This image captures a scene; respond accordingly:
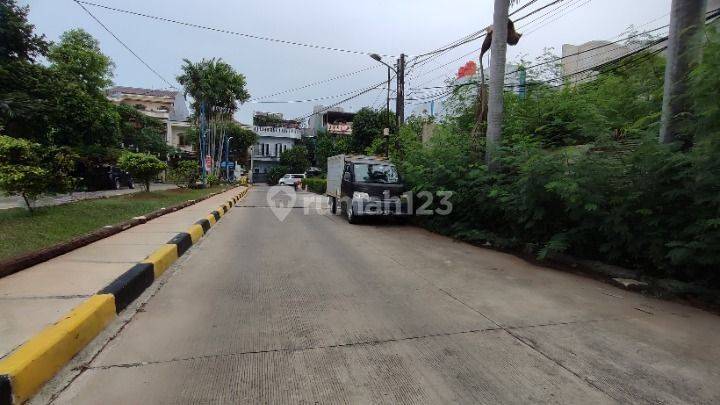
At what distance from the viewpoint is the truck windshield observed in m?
12.2

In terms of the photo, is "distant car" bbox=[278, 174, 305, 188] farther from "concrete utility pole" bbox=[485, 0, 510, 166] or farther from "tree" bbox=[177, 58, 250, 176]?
"concrete utility pole" bbox=[485, 0, 510, 166]

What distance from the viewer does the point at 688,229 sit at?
457 centimetres

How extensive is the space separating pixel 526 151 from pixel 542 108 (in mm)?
3323

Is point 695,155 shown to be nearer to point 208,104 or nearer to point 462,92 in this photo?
point 462,92

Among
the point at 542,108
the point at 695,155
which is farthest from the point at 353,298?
the point at 542,108

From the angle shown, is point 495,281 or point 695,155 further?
point 495,281

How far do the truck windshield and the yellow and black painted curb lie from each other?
24.9 feet

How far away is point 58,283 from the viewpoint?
440 centimetres

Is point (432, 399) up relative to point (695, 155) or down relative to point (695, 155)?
down

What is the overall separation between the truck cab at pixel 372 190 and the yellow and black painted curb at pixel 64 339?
7.01 metres

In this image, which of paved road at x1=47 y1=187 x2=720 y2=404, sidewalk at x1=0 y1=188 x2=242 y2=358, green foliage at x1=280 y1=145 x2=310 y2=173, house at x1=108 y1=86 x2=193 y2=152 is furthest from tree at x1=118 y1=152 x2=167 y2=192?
green foliage at x1=280 y1=145 x2=310 y2=173

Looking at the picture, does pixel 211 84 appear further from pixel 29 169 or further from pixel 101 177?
pixel 29 169

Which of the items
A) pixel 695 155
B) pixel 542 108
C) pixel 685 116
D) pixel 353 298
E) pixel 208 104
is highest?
pixel 208 104

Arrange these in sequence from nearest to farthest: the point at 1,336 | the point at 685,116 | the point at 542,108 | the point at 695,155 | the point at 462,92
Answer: the point at 1,336, the point at 695,155, the point at 685,116, the point at 542,108, the point at 462,92
